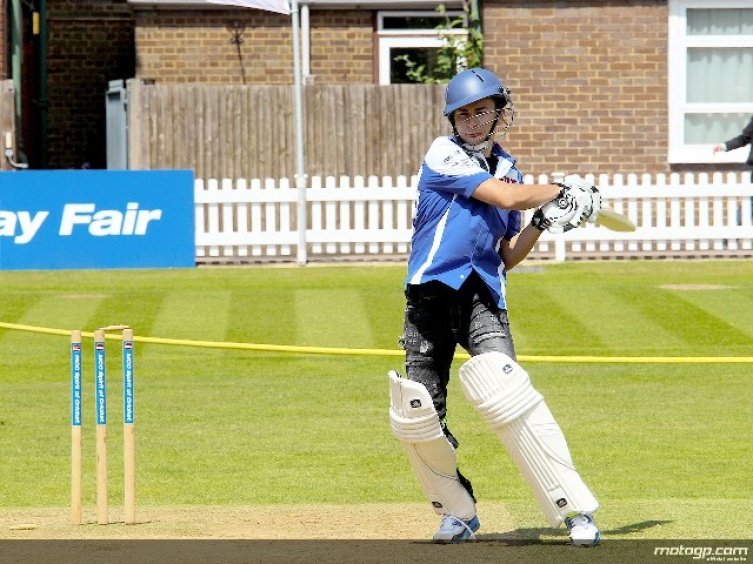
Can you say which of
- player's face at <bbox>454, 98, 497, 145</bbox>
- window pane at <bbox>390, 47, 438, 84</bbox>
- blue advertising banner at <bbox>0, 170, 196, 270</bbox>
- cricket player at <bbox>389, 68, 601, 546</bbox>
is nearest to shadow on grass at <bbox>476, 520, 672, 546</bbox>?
cricket player at <bbox>389, 68, 601, 546</bbox>

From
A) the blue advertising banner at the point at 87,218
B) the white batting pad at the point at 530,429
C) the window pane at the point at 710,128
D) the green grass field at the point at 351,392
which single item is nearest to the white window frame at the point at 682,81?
the window pane at the point at 710,128

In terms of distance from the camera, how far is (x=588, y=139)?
69.9 feet

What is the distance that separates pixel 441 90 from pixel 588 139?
6.36 ft

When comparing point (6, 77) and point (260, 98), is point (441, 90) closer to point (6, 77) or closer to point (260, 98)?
point (260, 98)

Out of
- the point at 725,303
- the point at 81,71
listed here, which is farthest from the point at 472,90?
the point at 81,71

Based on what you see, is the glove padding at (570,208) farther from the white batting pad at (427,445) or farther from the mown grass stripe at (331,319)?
the mown grass stripe at (331,319)

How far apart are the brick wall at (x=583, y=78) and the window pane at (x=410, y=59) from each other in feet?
15.7

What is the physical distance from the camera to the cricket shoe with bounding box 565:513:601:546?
21.1 ft

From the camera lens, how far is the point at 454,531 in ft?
21.9

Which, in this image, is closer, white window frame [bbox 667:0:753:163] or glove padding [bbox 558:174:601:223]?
glove padding [bbox 558:174:601:223]

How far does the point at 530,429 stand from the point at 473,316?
0.52 metres

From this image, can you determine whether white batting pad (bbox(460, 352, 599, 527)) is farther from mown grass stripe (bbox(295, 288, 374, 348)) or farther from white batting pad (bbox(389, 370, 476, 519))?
mown grass stripe (bbox(295, 288, 374, 348))

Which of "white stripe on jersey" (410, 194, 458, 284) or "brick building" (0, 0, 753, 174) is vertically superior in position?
"brick building" (0, 0, 753, 174)

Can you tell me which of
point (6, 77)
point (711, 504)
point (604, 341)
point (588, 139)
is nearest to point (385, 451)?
point (711, 504)
